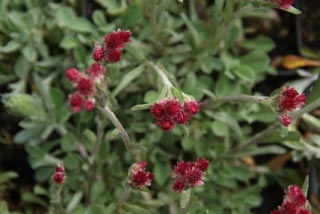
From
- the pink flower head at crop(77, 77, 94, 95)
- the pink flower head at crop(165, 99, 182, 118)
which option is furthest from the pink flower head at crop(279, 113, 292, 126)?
the pink flower head at crop(77, 77, 94, 95)

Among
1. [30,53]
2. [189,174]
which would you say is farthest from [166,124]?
[30,53]

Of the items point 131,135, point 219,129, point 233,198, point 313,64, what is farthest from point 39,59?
point 313,64

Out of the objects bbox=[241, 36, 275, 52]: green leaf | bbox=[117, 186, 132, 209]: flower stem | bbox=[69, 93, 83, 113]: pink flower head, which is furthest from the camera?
bbox=[241, 36, 275, 52]: green leaf

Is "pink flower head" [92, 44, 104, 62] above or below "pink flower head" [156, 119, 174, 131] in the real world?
above

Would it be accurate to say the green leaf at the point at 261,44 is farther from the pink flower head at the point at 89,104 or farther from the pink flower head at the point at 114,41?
the pink flower head at the point at 89,104

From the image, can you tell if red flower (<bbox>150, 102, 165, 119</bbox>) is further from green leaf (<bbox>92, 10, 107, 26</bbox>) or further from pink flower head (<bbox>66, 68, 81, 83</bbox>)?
green leaf (<bbox>92, 10, 107, 26</bbox>)

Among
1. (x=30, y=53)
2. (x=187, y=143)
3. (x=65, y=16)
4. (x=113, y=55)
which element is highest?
(x=113, y=55)

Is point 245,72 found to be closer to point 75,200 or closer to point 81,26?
point 81,26

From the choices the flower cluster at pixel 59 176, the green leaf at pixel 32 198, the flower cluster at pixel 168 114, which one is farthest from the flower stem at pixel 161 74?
the green leaf at pixel 32 198
